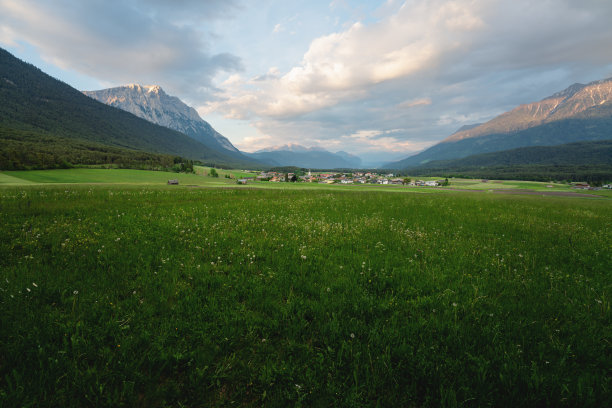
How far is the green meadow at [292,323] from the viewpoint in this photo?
2.96 m

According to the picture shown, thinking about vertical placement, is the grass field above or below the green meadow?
above

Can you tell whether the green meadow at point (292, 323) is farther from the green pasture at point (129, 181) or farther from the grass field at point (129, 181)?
the grass field at point (129, 181)

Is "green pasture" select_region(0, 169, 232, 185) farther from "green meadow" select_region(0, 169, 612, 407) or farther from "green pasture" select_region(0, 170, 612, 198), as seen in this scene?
"green meadow" select_region(0, 169, 612, 407)

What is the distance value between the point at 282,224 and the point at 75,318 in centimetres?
736

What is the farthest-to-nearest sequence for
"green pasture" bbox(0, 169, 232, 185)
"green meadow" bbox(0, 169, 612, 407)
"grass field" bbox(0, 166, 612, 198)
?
"green pasture" bbox(0, 169, 232, 185) < "grass field" bbox(0, 166, 612, 198) < "green meadow" bbox(0, 169, 612, 407)

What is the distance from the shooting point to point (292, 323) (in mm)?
4160

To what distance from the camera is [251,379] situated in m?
3.12

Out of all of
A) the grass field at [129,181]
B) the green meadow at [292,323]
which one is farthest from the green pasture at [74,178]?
the green meadow at [292,323]

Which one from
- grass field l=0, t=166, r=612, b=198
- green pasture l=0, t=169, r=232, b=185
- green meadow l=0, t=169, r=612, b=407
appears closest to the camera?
green meadow l=0, t=169, r=612, b=407

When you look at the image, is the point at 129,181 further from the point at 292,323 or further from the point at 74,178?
the point at 292,323

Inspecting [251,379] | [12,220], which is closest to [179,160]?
[12,220]

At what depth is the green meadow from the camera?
2.96 m

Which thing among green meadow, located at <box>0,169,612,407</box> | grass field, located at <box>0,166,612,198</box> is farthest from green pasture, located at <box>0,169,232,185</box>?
green meadow, located at <box>0,169,612,407</box>

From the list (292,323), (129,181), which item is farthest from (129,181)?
(292,323)
